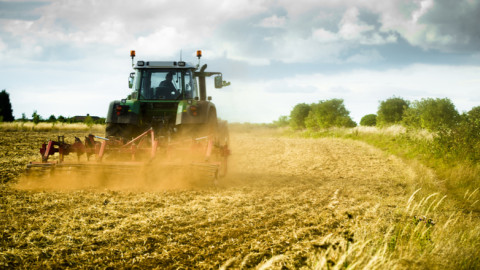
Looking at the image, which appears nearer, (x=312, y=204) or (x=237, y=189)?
(x=312, y=204)

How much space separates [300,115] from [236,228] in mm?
47759

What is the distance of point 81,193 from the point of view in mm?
5473

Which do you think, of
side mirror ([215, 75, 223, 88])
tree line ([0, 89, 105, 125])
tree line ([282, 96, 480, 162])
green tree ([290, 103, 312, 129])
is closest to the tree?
tree line ([0, 89, 105, 125])

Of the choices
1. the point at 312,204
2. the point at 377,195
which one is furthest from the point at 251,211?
the point at 377,195

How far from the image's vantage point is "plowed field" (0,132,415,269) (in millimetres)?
3020

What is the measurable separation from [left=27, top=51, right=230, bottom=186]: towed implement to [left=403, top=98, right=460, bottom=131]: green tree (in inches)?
631

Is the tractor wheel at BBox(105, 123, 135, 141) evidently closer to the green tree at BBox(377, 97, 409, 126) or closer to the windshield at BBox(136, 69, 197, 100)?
the windshield at BBox(136, 69, 197, 100)

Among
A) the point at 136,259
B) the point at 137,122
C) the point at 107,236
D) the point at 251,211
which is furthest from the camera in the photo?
Answer: the point at 137,122

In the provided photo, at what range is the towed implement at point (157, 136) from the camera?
5980 millimetres

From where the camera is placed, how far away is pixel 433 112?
74.4ft

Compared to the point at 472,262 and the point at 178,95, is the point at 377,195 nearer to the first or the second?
the point at 472,262

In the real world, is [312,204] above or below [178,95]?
below

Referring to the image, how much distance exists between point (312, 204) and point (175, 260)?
2.96 m

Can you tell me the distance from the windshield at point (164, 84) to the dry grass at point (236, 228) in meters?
2.25
